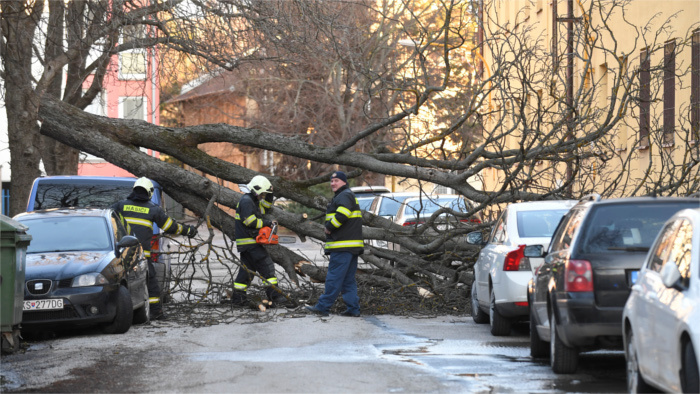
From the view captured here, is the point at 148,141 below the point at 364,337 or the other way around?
the other way around

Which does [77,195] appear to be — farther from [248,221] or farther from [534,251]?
[534,251]

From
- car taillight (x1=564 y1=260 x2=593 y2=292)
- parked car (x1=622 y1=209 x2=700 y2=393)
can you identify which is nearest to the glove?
car taillight (x1=564 y1=260 x2=593 y2=292)

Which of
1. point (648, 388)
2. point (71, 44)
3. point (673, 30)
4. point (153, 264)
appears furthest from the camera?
point (71, 44)

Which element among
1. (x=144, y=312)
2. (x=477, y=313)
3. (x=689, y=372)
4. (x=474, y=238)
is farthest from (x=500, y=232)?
(x=689, y=372)

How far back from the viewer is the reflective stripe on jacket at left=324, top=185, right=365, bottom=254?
13.5 m

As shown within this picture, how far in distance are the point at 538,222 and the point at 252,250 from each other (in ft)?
14.8

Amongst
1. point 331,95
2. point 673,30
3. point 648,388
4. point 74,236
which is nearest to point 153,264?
point 74,236

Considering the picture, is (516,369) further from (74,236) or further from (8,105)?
(8,105)

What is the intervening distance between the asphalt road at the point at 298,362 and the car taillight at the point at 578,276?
2.40ft

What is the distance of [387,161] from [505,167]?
2.83 metres

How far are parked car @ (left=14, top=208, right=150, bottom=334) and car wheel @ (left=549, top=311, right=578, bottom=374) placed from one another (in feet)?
17.2

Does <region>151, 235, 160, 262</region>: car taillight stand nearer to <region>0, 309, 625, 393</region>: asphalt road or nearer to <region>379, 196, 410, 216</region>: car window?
<region>0, 309, 625, 393</region>: asphalt road

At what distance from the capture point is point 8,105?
67.7 ft

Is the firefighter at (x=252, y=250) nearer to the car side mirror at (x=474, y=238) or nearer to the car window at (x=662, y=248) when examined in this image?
the car side mirror at (x=474, y=238)
